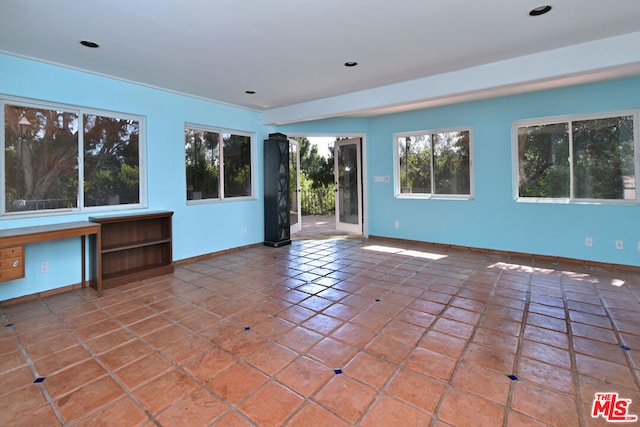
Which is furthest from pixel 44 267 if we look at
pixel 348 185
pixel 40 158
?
pixel 348 185

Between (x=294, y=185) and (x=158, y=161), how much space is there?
287 cm

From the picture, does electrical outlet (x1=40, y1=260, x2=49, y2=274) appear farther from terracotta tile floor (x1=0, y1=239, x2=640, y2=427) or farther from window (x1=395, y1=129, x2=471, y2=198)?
window (x1=395, y1=129, x2=471, y2=198)

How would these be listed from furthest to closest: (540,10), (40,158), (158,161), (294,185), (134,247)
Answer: (294,185), (158,161), (134,247), (40,158), (540,10)

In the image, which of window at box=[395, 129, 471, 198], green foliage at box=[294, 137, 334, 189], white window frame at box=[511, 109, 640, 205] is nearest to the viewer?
white window frame at box=[511, 109, 640, 205]

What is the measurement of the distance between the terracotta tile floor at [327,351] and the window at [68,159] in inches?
44.1

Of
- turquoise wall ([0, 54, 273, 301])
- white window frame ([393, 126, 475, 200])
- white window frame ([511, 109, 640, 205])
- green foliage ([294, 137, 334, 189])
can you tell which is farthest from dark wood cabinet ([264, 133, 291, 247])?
white window frame ([511, 109, 640, 205])

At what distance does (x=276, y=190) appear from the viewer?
582 centimetres

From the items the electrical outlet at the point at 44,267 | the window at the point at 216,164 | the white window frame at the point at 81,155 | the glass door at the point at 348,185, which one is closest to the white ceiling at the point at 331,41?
the white window frame at the point at 81,155

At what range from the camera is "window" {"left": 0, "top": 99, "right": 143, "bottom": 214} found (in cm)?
329

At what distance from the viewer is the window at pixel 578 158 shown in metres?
4.16

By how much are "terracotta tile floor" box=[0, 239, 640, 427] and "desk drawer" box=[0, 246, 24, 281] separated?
404 mm

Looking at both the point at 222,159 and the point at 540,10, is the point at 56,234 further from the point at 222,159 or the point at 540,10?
the point at 540,10

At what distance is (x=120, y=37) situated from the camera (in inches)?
112

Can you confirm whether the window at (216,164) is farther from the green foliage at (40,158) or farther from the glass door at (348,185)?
the glass door at (348,185)
